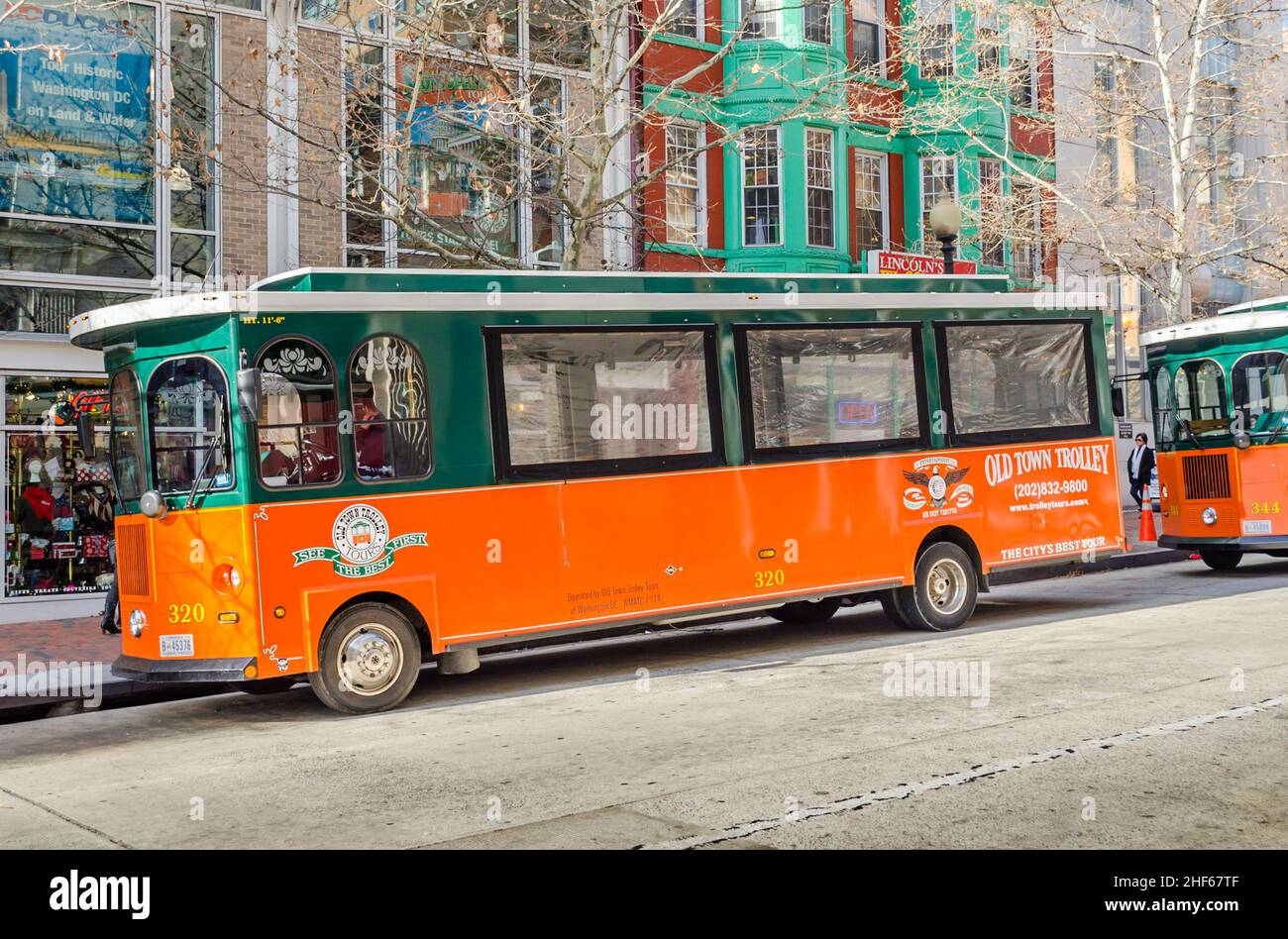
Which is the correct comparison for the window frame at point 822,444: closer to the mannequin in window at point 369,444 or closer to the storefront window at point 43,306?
the mannequin in window at point 369,444

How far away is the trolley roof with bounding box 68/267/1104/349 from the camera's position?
994 centimetres

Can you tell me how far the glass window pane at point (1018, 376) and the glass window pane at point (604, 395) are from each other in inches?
117

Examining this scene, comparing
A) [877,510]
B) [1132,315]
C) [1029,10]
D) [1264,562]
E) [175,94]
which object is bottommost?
[1264,562]

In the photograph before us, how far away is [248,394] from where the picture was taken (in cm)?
948

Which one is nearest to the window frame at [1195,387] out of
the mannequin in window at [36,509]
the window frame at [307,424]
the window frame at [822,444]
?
the window frame at [822,444]

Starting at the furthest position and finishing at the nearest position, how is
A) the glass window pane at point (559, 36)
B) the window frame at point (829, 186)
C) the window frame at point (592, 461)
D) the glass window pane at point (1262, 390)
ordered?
the window frame at point (829, 186), the glass window pane at point (559, 36), the glass window pane at point (1262, 390), the window frame at point (592, 461)

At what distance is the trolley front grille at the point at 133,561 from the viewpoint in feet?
33.8

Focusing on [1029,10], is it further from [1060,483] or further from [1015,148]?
[1060,483]

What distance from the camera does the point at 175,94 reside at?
1777 centimetres

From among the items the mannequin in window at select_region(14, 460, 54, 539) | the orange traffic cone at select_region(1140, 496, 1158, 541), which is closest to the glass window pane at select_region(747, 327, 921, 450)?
the mannequin in window at select_region(14, 460, 54, 539)

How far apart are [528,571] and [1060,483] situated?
6047 millimetres

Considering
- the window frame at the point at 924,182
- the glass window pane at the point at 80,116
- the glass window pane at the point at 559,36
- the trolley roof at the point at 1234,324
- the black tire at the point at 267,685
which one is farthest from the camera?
Answer: the window frame at the point at 924,182

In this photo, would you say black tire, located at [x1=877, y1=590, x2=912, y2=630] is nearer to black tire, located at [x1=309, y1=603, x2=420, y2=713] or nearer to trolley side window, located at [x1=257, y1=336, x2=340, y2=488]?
black tire, located at [x1=309, y1=603, x2=420, y2=713]
